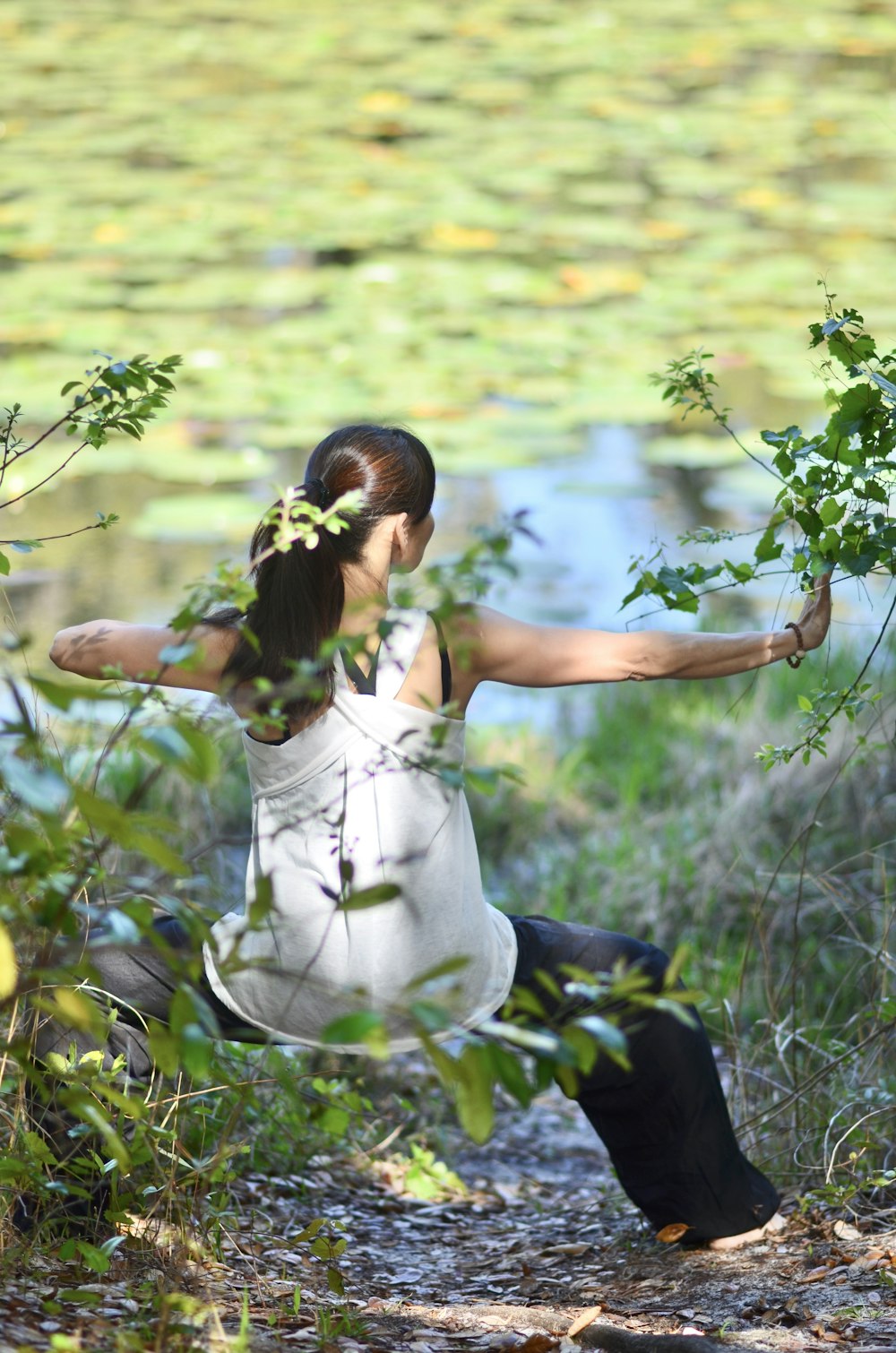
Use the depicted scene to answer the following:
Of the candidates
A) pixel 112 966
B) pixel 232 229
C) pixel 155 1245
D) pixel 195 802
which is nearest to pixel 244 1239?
pixel 155 1245

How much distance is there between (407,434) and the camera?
7.60ft

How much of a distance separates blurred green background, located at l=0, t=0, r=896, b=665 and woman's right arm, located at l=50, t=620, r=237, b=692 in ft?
9.92

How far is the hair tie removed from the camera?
2.19m

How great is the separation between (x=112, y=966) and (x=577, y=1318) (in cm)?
83

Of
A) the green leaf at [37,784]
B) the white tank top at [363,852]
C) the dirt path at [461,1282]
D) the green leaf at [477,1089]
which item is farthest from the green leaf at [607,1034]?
the white tank top at [363,852]

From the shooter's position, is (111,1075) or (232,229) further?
(232,229)

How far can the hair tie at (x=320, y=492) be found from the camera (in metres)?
2.19

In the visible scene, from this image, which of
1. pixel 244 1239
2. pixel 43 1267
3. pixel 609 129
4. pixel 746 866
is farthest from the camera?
pixel 609 129

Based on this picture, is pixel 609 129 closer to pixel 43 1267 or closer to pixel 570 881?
pixel 570 881

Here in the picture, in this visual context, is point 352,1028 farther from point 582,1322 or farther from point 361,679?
point 582,1322

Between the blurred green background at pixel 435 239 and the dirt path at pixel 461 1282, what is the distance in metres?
2.80

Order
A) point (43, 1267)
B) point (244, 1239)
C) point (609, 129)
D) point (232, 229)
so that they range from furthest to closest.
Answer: point (609, 129), point (232, 229), point (244, 1239), point (43, 1267)

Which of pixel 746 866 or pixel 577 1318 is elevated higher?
pixel 577 1318

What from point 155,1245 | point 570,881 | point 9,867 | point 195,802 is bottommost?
point 570,881
